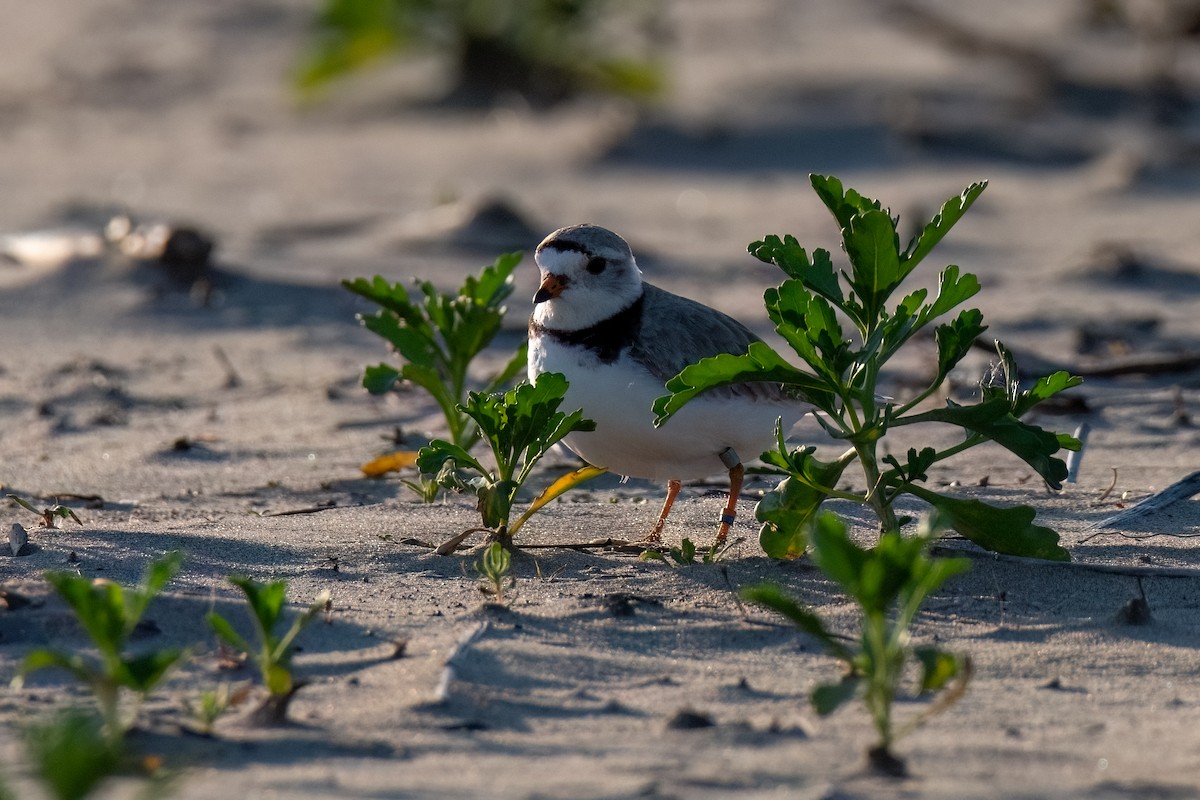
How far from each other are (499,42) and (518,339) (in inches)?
224

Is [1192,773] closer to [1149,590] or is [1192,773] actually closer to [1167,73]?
[1149,590]

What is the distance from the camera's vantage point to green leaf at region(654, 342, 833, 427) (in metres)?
3.67

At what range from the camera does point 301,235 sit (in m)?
8.97

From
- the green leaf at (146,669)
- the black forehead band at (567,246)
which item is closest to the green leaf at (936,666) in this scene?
the green leaf at (146,669)

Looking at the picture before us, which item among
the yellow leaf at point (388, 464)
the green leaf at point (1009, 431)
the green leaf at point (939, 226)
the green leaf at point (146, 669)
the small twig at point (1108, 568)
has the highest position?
the green leaf at point (939, 226)

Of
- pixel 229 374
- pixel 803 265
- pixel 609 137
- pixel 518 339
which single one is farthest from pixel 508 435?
pixel 609 137

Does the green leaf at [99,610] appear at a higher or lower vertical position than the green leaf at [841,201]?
lower

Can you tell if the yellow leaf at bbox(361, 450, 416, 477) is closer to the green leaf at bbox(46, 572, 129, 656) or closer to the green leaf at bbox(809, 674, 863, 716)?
the green leaf at bbox(46, 572, 129, 656)

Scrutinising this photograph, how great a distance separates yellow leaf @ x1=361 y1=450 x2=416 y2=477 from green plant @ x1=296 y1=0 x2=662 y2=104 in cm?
699

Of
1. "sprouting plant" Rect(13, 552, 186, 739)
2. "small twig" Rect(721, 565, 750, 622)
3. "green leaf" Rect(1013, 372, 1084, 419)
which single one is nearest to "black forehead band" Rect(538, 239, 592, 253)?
"small twig" Rect(721, 565, 750, 622)

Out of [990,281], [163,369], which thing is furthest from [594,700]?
[990,281]

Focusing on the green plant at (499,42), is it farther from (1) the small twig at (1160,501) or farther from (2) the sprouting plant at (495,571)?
(2) the sprouting plant at (495,571)

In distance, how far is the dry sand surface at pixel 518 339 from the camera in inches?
121

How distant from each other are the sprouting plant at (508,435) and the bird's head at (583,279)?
0.27 metres
